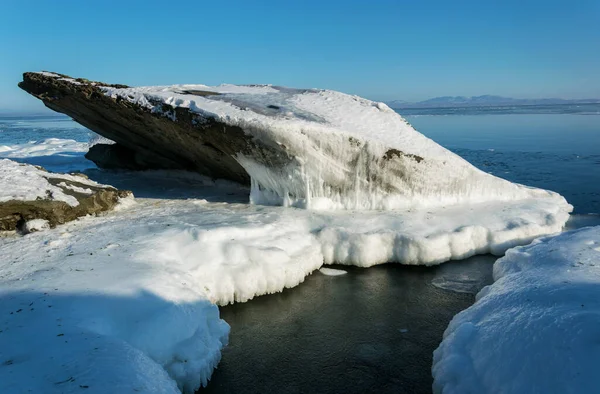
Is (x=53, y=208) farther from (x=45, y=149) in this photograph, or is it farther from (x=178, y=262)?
(x=45, y=149)

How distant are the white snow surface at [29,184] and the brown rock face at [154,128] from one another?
5.88ft

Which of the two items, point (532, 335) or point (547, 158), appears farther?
point (547, 158)

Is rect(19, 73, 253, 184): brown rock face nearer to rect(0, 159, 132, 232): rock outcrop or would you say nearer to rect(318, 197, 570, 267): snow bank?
rect(0, 159, 132, 232): rock outcrop

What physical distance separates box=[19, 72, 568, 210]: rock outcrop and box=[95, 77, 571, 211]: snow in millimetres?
19

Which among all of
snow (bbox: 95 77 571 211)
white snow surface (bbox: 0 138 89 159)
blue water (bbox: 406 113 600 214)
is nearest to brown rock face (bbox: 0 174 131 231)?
snow (bbox: 95 77 571 211)

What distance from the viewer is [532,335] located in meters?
3.56

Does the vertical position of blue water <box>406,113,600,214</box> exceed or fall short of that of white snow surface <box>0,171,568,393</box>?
it exceeds it

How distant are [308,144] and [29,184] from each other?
15.4ft

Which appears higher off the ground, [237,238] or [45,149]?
[45,149]

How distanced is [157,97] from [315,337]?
5702 millimetres

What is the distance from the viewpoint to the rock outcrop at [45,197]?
6.60m

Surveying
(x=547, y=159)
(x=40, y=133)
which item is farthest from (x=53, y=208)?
(x=40, y=133)

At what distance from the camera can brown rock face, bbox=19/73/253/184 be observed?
26.8 feet

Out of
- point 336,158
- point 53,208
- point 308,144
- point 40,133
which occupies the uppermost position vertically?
point 308,144
